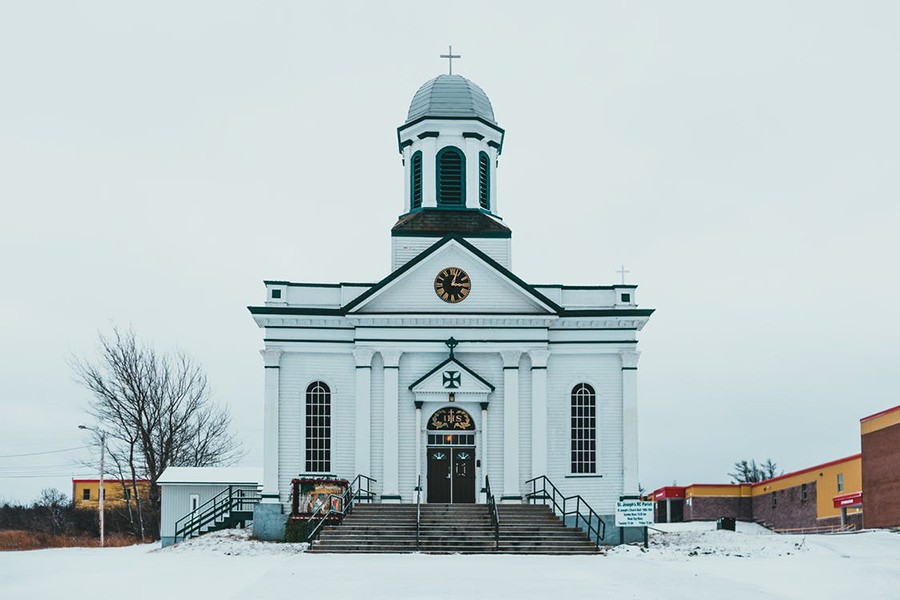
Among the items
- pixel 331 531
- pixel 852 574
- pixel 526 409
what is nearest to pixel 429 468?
pixel 526 409

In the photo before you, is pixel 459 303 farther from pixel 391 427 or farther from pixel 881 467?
pixel 881 467

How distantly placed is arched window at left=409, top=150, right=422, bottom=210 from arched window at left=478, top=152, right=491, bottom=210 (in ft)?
6.43

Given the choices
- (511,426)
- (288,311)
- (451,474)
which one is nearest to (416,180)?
(288,311)

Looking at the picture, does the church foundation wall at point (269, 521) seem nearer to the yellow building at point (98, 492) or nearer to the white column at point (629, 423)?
the white column at point (629, 423)

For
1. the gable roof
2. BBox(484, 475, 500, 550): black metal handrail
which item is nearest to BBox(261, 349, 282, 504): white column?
the gable roof

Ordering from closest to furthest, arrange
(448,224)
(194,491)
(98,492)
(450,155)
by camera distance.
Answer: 1. (448,224)
2. (450,155)
3. (194,491)
4. (98,492)

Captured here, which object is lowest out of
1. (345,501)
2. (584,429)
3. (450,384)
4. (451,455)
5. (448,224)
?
(345,501)

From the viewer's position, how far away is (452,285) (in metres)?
36.0

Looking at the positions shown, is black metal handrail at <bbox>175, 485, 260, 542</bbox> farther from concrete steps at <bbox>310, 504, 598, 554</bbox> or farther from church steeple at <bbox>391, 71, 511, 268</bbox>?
church steeple at <bbox>391, 71, 511, 268</bbox>

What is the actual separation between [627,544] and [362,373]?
9.07m

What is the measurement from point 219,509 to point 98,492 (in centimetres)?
3472

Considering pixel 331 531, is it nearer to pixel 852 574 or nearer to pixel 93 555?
pixel 93 555

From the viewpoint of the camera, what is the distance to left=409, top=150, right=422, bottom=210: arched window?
3922 centimetres

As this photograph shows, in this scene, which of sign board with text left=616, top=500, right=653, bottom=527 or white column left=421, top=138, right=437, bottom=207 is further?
white column left=421, top=138, right=437, bottom=207
